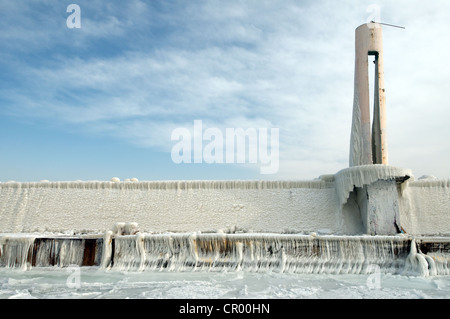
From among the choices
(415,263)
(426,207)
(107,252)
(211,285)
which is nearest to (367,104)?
(426,207)

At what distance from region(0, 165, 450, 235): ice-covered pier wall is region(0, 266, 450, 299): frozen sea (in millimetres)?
3291

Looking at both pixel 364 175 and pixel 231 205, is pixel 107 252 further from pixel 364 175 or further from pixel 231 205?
pixel 364 175

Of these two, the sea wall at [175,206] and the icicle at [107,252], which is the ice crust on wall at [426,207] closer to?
the sea wall at [175,206]

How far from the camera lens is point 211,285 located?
21.4 feet

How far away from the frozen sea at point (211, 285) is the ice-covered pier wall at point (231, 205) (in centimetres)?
329

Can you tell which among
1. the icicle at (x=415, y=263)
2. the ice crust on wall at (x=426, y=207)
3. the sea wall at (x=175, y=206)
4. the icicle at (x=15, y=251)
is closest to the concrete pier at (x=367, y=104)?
the ice crust on wall at (x=426, y=207)

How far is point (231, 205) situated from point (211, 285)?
5.00 m

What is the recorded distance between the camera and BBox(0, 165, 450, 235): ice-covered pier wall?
10320mm

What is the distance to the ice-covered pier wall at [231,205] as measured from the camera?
10320mm

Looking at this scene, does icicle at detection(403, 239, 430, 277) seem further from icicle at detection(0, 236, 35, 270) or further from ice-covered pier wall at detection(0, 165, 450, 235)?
icicle at detection(0, 236, 35, 270)

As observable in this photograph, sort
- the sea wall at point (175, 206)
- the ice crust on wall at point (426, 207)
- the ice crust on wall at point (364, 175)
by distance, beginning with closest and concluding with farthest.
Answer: the ice crust on wall at point (364, 175), the ice crust on wall at point (426, 207), the sea wall at point (175, 206)

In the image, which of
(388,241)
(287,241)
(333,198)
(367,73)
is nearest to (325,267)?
(287,241)
